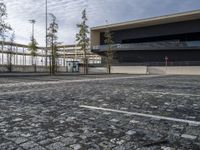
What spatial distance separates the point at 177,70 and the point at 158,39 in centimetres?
1559

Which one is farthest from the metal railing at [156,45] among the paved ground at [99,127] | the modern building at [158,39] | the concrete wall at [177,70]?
the paved ground at [99,127]

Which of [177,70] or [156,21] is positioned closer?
[177,70]

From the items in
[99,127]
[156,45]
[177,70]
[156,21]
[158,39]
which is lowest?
[99,127]

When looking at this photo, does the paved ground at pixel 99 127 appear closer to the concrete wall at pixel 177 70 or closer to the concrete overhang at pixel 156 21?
the concrete wall at pixel 177 70

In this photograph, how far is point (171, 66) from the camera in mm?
47438

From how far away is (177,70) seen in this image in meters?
46.5

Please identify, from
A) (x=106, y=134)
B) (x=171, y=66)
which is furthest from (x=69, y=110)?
(x=171, y=66)

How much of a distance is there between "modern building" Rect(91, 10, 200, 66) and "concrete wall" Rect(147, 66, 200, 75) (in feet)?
3.22

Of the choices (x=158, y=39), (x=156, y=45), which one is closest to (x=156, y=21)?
(x=156, y=45)

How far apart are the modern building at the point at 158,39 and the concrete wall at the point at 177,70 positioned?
0.98 m

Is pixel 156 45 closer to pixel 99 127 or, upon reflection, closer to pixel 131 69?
pixel 131 69

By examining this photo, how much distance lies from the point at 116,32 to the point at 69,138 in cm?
6288

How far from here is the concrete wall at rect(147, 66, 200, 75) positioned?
146 ft

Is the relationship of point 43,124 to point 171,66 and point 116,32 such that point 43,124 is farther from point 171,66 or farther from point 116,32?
point 116,32
